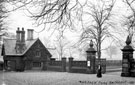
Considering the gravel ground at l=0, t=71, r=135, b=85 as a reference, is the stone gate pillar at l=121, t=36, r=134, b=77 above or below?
above

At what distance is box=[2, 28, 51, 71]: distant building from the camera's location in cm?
4338

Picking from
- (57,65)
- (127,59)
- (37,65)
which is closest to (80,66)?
(127,59)

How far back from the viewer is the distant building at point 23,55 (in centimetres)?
4338

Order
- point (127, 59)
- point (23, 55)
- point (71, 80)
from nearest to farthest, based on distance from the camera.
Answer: point (71, 80) < point (127, 59) < point (23, 55)

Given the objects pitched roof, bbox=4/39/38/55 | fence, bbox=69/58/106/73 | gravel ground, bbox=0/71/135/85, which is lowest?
gravel ground, bbox=0/71/135/85

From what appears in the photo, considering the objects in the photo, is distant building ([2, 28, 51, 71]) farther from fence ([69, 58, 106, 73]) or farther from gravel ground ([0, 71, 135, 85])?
gravel ground ([0, 71, 135, 85])

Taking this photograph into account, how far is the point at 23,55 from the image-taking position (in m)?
43.9

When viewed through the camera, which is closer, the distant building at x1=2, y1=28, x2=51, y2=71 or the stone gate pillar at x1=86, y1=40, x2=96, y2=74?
the stone gate pillar at x1=86, y1=40, x2=96, y2=74

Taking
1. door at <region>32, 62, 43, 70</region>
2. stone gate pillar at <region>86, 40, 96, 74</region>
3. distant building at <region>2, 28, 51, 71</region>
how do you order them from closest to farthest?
1. stone gate pillar at <region>86, 40, 96, 74</region>
2. distant building at <region>2, 28, 51, 71</region>
3. door at <region>32, 62, 43, 70</region>

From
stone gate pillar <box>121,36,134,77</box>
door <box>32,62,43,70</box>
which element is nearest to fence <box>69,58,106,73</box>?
stone gate pillar <box>121,36,134,77</box>

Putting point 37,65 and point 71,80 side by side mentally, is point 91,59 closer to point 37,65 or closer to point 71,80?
point 71,80

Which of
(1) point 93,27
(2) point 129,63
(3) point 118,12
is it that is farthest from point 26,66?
(2) point 129,63

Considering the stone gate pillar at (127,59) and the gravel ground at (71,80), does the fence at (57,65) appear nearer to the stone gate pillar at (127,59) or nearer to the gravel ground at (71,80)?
the gravel ground at (71,80)

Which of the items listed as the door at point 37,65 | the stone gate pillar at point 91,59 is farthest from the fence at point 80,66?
the door at point 37,65
